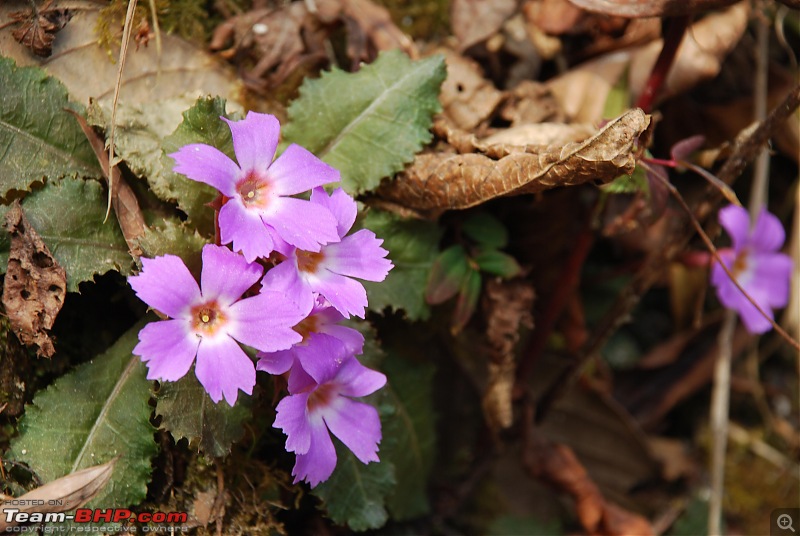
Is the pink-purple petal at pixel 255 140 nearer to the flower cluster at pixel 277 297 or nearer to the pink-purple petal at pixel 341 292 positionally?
the flower cluster at pixel 277 297

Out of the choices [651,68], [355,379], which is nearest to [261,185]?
[355,379]

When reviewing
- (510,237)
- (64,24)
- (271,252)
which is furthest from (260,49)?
(510,237)

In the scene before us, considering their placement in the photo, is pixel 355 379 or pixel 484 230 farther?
pixel 484 230

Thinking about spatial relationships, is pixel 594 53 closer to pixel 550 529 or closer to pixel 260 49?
pixel 260 49

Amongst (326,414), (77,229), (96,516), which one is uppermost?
(77,229)

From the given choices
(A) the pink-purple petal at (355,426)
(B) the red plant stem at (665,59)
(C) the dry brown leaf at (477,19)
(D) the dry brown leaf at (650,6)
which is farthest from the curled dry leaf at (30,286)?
(B) the red plant stem at (665,59)

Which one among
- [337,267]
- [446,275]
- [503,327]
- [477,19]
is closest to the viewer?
[337,267]

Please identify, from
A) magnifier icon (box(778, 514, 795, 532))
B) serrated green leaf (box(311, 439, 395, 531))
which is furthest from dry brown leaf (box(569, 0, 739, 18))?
magnifier icon (box(778, 514, 795, 532))

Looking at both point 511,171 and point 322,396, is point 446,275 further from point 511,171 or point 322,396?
point 322,396
